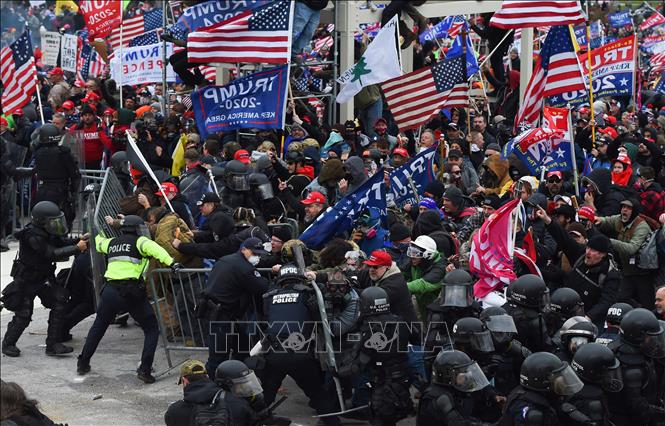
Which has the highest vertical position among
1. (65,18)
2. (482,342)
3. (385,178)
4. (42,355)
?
(65,18)

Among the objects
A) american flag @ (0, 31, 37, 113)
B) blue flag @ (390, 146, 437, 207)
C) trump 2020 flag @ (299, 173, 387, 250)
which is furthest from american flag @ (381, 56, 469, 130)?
american flag @ (0, 31, 37, 113)

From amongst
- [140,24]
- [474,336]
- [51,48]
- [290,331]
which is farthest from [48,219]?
[51,48]

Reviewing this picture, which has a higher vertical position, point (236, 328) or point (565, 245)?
point (565, 245)

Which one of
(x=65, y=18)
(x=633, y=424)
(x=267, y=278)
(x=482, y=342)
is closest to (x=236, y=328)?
(x=267, y=278)

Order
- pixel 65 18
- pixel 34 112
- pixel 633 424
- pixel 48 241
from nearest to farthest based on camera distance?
pixel 633 424
pixel 48 241
pixel 34 112
pixel 65 18

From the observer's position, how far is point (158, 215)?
12.9m

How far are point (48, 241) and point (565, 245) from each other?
5.15m

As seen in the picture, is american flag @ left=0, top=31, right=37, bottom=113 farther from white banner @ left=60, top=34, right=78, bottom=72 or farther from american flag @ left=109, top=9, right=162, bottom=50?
white banner @ left=60, top=34, right=78, bottom=72

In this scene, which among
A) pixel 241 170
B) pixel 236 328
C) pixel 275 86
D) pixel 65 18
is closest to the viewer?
pixel 236 328

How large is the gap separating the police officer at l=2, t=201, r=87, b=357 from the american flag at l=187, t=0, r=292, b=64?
3889mm

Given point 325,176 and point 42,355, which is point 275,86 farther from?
point 42,355

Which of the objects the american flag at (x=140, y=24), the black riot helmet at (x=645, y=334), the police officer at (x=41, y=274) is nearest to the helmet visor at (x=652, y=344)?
the black riot helmet at (x=645, y=334)

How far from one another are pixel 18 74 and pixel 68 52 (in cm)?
644

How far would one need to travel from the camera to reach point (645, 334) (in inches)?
351
